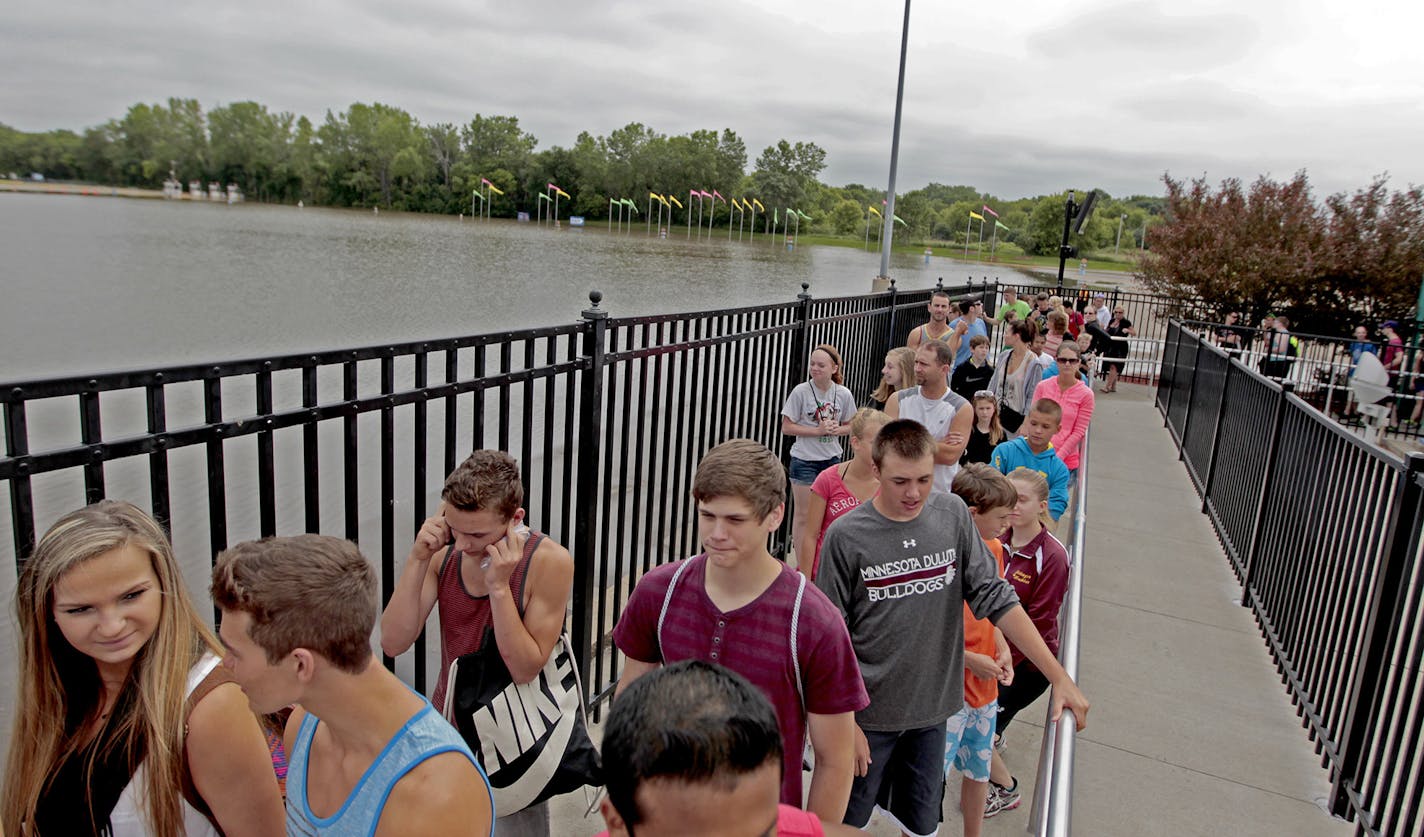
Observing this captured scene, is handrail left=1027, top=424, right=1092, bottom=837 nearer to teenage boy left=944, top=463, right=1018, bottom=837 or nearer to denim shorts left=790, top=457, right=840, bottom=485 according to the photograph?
teenage boy left=944, top=463, right=1018, bottom=837

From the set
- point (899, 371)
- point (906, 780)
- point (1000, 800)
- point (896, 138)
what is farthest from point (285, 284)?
point (906, 780)

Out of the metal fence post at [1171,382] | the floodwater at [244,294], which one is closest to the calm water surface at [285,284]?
the floodwater at [244,294]

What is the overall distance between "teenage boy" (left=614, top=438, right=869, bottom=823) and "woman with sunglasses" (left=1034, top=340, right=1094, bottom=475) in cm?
431

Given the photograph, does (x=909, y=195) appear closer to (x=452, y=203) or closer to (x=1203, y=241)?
(x=452, y=203)

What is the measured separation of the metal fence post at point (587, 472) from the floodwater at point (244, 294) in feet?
7.57

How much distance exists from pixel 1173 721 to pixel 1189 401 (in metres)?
6.94

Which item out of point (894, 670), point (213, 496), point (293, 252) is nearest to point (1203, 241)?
point (894, 670)

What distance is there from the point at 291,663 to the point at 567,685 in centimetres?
125

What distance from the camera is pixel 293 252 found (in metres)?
37.3

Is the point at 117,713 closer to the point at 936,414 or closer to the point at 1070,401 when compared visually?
the point at 936,414

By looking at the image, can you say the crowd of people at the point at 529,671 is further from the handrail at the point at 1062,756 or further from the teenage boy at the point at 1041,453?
the teenage boy at the point at 1041,453

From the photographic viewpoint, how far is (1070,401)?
6.65 metres

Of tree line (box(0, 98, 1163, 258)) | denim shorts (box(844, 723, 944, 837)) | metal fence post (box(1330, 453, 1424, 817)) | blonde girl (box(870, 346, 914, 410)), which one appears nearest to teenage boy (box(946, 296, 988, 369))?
blonde girl (box(870, 346, 914, 410))

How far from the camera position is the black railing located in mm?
2070
